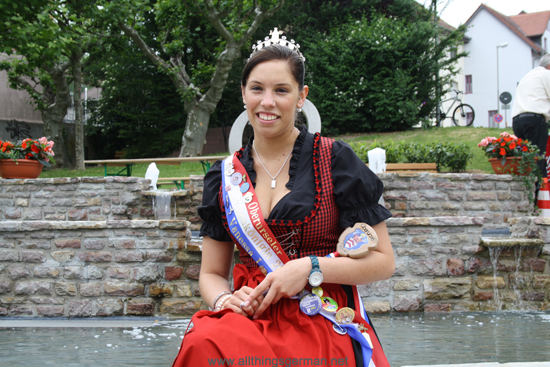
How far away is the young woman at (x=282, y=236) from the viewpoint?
1464mm

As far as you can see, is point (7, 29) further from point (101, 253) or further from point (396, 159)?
point (396, 159)

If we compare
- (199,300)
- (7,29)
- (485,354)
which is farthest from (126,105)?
(485,354)

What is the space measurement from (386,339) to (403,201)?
409cm

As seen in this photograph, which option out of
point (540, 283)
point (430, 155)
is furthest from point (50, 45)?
point (540, 283)

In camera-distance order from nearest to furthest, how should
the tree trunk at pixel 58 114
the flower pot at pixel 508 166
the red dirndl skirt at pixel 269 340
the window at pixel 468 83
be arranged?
the red dirndl skirt at pixel 269 340 → the flower pot at pixel 508 166 → the tree trunk at pixel 58 114 → the window at pixel 468 83

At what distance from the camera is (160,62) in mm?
16844

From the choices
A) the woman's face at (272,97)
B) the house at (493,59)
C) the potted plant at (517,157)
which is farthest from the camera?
the house at (493,59)

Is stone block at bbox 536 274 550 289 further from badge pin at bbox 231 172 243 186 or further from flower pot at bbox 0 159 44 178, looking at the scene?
flower pot at bbox 0 159 44 178

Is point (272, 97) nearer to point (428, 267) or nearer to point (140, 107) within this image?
point (428, 267)

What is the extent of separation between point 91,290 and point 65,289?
0.26 metres

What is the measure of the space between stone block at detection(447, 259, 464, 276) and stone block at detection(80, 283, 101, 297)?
3448mm

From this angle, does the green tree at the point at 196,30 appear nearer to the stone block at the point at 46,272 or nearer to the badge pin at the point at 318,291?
the stone block at the point at 46,272

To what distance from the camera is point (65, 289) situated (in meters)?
4.50

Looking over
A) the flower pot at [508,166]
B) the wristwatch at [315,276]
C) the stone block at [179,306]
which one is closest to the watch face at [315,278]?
the wristwatch at [315,276]
